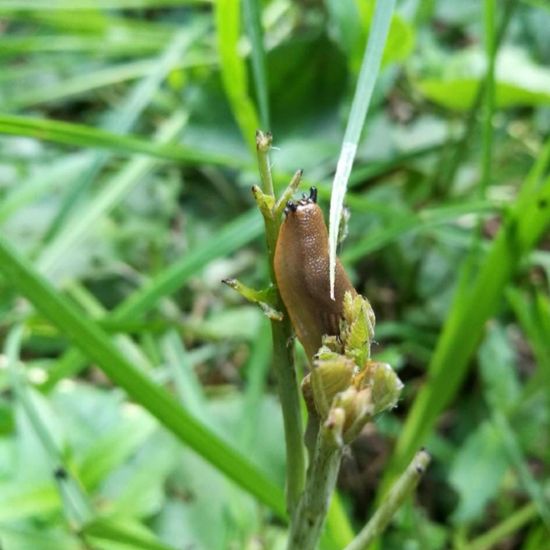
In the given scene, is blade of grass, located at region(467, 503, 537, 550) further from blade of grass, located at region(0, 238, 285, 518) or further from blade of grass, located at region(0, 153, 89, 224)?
blade of grass, located at region(0, 153, 89, 224)

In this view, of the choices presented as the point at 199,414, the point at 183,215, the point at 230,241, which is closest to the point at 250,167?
the point at 230,241

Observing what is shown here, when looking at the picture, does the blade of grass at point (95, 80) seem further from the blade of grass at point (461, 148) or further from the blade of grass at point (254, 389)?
the blade of grass at point (254, 389)

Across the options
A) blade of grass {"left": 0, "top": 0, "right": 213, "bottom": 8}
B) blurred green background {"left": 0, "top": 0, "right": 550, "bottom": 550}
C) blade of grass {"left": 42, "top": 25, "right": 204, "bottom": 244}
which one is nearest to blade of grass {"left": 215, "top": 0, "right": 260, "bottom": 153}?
blurred green background {"left": 0, "top": 0, "right": 550, "bottom": 550}

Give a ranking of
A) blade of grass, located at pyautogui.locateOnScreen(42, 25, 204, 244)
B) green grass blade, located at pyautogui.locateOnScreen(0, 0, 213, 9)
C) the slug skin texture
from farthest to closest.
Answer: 1. green grass blade, located at pyautogui.locateOnScreen(0, 0, 213, 9)
2. blade of grass, located at pyautogui.locateOnScreen(42, 25, 204, 244)
3. the slug skin texture

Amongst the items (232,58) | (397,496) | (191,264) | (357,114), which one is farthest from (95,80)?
(397,496)

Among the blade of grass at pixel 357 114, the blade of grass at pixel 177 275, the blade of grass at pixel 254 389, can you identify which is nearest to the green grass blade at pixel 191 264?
the blade of grass at pixel 177 275

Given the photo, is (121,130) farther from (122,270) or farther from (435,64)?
(435,64)
